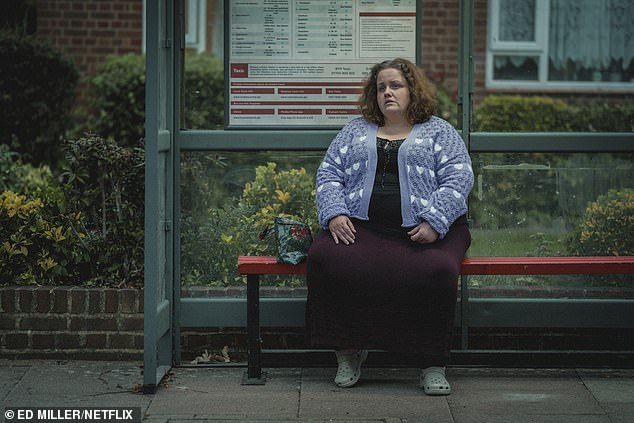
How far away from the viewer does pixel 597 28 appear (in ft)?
22.1

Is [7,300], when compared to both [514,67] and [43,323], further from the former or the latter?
[514,67]

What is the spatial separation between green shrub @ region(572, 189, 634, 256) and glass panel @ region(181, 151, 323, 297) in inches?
58.3

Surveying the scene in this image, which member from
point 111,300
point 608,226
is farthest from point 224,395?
point 608,226

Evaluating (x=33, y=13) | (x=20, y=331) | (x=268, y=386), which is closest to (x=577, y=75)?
(x=268, y=386)

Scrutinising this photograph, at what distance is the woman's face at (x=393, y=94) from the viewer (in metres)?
5.99

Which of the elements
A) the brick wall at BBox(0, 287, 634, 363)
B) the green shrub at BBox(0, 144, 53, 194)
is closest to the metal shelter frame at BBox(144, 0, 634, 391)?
the brick wall at BBox(0, 287, 634, 363)

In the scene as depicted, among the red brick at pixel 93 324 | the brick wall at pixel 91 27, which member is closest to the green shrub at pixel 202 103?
the red brick at pixel 93 324

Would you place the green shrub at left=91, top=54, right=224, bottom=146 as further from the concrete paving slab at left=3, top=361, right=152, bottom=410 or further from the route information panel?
the concrete paving slab at left=3, top=361, right=152, bottom=410

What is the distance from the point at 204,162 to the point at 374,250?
1.17m

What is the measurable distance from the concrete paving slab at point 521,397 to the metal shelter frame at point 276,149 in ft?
0.92

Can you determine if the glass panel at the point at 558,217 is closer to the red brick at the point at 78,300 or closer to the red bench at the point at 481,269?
the red bench at the point at 481,269

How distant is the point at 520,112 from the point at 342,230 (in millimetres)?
5234

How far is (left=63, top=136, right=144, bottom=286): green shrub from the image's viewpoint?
662 cm

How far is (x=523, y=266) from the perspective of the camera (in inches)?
233
